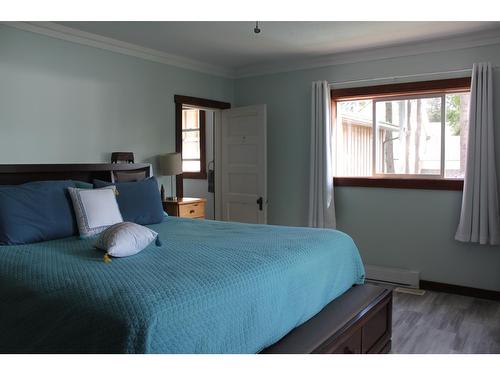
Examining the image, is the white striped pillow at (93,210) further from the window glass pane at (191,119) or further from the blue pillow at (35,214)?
the window glass pane at (191,119)

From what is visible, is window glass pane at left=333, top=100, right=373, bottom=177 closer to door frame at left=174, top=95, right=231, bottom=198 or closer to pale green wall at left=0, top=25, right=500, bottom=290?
pale green wall at left=0, top=25, right=500, bottom=290

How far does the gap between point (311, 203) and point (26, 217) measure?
2.95 metres

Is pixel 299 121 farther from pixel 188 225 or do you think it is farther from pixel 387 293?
pixel 387 293

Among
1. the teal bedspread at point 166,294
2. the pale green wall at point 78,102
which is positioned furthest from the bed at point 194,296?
the pale green wall at point 78,102

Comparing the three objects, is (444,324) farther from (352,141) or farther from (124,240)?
(124,240)

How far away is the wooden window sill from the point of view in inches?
166

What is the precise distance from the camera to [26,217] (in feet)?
9.02

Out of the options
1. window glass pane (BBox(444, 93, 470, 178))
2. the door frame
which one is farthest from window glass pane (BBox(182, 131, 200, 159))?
window glass pane (BBox(444, 93, 470, 178))

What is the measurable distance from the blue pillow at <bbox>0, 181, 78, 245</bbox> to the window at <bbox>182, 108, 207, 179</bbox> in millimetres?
3778

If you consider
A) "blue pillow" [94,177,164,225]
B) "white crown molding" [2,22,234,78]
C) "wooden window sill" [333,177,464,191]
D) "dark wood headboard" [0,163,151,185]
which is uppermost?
"white crown molding" [2,22,234,78]

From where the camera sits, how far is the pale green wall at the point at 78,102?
3.43m

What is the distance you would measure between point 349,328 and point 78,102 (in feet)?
9.62

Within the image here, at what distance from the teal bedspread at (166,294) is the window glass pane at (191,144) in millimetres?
4284

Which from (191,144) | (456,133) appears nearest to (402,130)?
(456,133)
